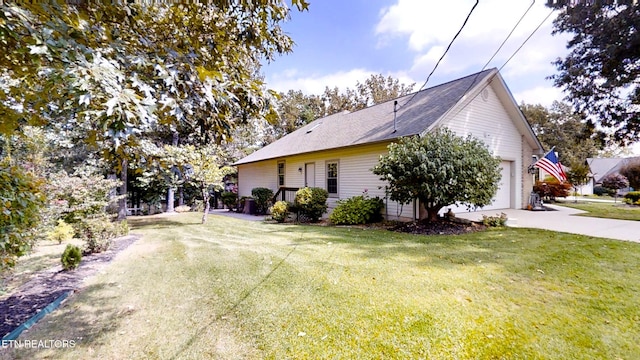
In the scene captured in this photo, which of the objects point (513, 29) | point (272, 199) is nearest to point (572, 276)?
point (513, 29)

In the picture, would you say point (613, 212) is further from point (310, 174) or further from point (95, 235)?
point (95, 235)

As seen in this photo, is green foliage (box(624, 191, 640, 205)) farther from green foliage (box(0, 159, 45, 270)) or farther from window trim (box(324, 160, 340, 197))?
green foliage (box(0, 159, 45, 270))

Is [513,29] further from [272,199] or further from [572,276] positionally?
[272,199]

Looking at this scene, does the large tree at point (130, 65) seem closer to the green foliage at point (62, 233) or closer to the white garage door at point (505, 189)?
the green foliage at point (62, 233)

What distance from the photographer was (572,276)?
407 centimetres

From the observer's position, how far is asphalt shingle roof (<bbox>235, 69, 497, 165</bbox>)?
31.3 ft

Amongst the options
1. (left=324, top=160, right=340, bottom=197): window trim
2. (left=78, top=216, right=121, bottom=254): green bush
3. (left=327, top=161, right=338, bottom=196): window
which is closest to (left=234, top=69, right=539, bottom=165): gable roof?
(left=324, top=160, right=340, bottom=197): window trim

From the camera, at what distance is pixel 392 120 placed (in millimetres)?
11211

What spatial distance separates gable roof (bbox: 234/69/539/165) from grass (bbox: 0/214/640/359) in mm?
5075

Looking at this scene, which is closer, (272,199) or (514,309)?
(514,309)

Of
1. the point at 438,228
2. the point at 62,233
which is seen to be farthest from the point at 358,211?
the point at 62,233

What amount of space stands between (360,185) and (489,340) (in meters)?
8.39

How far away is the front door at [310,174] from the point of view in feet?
44.4

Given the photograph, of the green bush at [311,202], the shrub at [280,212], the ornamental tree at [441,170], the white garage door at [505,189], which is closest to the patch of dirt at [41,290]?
the shrub at [280,212]
